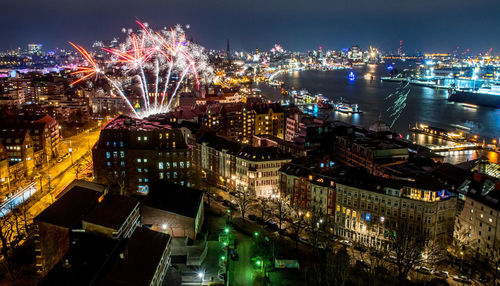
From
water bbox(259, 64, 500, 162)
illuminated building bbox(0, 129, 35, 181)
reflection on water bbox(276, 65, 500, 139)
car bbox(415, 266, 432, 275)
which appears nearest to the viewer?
car bbox(415, 266, 432, 275)

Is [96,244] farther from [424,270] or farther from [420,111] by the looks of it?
[420,111]

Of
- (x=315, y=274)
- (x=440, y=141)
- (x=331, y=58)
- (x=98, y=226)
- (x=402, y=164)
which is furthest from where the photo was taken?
(x=331, y=58)

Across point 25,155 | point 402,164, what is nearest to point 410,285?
point 402,164

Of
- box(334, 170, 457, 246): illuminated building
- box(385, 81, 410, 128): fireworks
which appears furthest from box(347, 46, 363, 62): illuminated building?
box(334, 170, 457, 246): illuminated building

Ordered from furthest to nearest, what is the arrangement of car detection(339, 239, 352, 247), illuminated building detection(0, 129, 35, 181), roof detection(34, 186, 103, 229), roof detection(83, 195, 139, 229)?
illuminated building detection(0, 129, 35, 181) < car detection(339, 239, 352, 247) < roof detection(34, 186, 103, 229) < roof detection(83, 195, 139, 229)

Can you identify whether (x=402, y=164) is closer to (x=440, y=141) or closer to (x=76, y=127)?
(x=440, y=141)

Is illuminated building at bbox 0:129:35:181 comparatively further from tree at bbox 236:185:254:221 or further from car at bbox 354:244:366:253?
car at bbox 354:244:366:253

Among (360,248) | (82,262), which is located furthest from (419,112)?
(82,262)

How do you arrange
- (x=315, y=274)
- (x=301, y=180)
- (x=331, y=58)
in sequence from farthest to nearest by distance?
(x=331, y=58)
(x=301, y=180)
(x=315, y=274)
